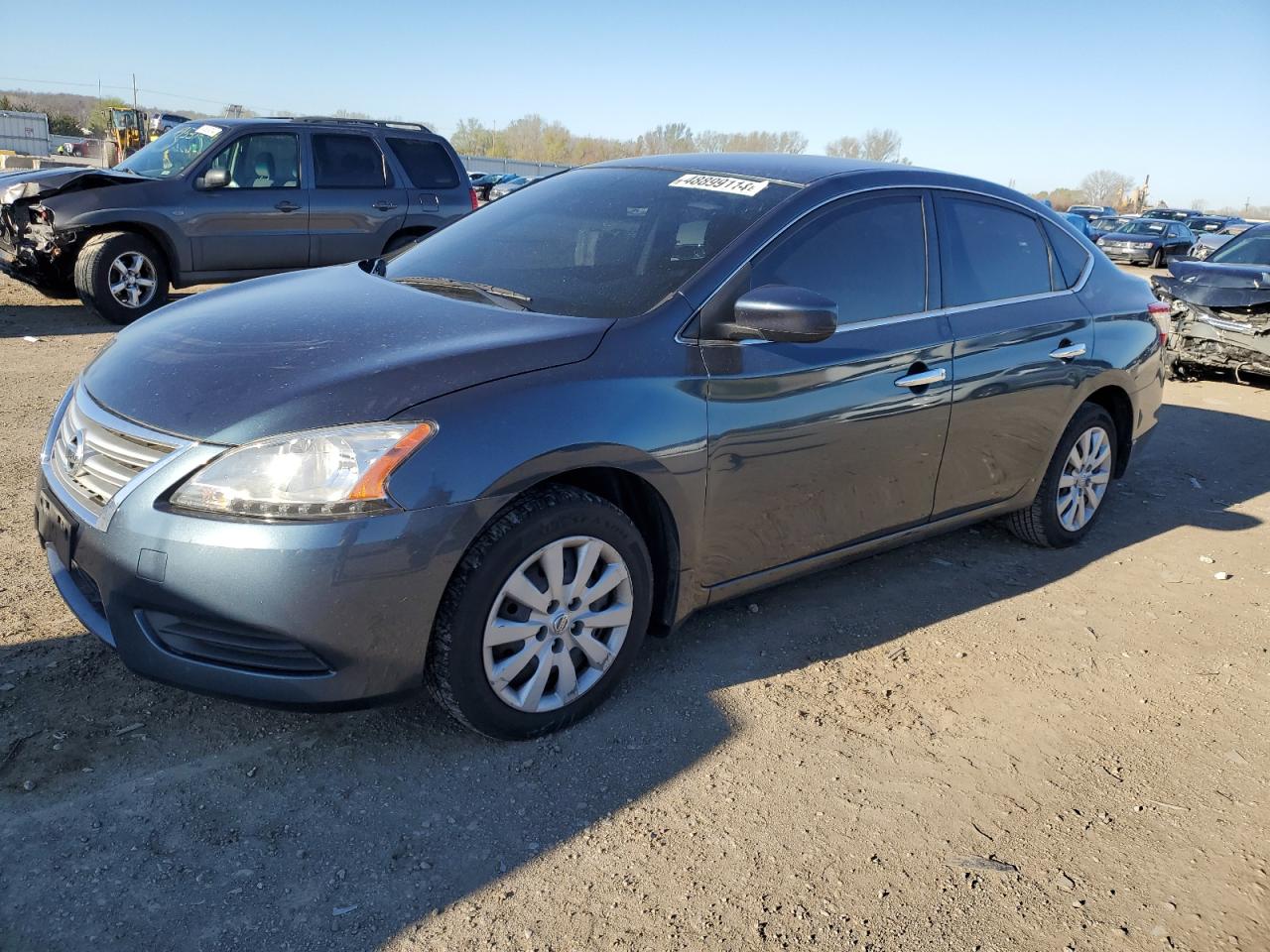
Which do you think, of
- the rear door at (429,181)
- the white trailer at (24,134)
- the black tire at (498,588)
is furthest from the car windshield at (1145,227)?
the white trailer at (24,134)

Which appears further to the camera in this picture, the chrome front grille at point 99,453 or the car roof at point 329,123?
the car roof at point 329,123

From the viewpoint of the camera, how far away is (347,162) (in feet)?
32.4

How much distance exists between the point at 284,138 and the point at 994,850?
29.9 ft

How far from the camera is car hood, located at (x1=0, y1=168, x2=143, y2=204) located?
864cm

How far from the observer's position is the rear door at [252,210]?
30.3ft

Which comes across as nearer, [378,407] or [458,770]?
[378,407]

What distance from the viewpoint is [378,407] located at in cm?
260

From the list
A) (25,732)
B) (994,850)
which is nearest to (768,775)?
(994,850)

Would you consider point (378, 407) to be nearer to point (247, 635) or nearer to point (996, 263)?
point (247, 635)

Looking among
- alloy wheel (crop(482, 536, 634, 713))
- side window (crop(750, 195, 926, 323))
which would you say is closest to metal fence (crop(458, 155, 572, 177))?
side window (crop(750, 195, 926, 323))

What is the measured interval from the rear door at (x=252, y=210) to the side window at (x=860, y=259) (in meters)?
7.27

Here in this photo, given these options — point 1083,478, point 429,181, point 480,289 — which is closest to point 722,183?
point 480,289

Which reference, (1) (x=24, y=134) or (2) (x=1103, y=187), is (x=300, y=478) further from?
(2) (x=1103, y=187)

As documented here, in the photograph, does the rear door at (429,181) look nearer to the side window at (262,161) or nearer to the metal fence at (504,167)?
the side window at (262,161)
